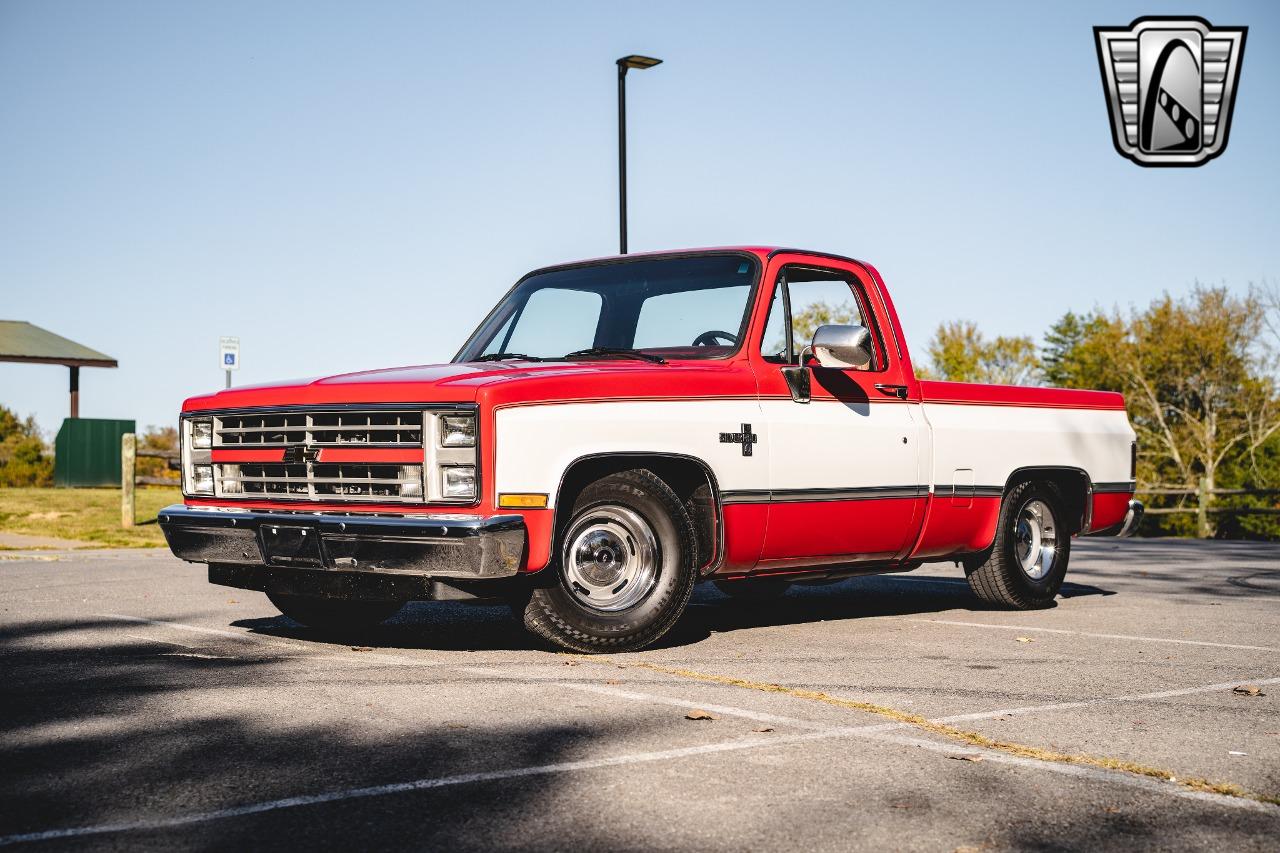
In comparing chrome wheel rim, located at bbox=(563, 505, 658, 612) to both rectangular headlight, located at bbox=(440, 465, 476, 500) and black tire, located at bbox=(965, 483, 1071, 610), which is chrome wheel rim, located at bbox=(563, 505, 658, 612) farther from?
black tire, located at bbox=(965, 483, 1071, 610)

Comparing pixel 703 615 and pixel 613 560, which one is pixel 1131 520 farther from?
pixel 613 560

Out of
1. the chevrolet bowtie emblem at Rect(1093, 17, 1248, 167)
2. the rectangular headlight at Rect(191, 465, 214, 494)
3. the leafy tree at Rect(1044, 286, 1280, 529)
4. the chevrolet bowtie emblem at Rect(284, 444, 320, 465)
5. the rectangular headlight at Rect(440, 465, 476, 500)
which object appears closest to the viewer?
the rectangular headlight at Rect(440, 465, 476, 500)

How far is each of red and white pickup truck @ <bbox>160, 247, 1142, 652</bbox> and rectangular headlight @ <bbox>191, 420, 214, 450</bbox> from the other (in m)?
0.02

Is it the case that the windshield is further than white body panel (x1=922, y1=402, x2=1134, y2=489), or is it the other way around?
white body panel (x1=922, y1=402, x2=1134, y2=489)

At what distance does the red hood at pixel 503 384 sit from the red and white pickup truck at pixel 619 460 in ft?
0.04

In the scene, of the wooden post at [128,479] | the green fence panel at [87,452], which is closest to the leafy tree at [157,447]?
the green fence panel at [87,452]

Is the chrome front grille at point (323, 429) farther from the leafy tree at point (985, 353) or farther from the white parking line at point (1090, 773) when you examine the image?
the leafy tree at point (985, 353)

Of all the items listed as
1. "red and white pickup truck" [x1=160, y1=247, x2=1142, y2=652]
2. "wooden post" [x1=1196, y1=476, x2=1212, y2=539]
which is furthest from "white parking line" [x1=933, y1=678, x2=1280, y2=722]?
"wooden post" [x1=1196, y1=476, x2=1212, y2=539]

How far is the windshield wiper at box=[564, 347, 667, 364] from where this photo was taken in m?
7.33

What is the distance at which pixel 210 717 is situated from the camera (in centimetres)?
505

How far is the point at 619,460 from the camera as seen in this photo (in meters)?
6.76

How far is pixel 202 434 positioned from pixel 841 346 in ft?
11.1

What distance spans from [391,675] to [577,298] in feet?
9.40

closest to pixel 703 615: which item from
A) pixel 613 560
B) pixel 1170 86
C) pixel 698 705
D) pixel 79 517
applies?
pixel 613 560
